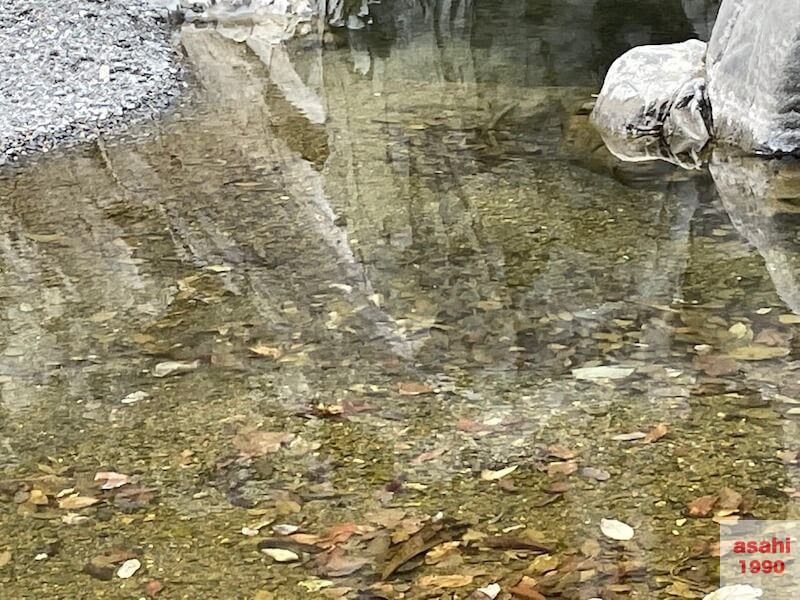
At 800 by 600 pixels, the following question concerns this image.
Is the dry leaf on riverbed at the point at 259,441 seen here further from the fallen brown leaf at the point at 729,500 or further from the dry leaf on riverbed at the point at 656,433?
the fallen brown leaf at the point at 729,500

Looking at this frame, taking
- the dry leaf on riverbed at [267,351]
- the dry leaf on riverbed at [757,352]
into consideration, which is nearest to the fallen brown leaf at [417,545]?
the dry leaf on riverbed at [267,351]

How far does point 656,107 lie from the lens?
24.7ft

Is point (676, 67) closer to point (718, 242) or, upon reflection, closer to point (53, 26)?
point (718, 242)

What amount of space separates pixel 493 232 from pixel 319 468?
2.49 metres

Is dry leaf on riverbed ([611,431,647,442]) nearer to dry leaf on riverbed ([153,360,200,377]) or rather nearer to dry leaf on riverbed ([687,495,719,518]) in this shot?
dry leaf on riverbed ([687,495,719,518])

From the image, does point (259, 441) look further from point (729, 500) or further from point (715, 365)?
point (715, 365)

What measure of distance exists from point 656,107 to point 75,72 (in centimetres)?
512

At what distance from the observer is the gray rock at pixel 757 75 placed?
666 centimetres

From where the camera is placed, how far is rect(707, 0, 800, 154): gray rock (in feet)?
21.8

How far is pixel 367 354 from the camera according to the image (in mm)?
4363

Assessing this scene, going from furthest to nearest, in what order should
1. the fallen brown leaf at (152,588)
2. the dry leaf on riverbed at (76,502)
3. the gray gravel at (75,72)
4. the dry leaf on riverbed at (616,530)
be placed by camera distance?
the gray gravel at (75,72)
the dry leaf on riverbed at (76,502)
the dry leaf on riverbed at (616,530)
the fallen brown leaf at (152,588)

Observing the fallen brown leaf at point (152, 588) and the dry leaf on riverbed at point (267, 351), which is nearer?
the fallen brown leaf at point (152, 588)

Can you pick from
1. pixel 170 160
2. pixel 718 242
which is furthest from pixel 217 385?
pixel 170 160

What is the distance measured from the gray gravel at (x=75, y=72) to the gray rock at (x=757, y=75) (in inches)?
181
